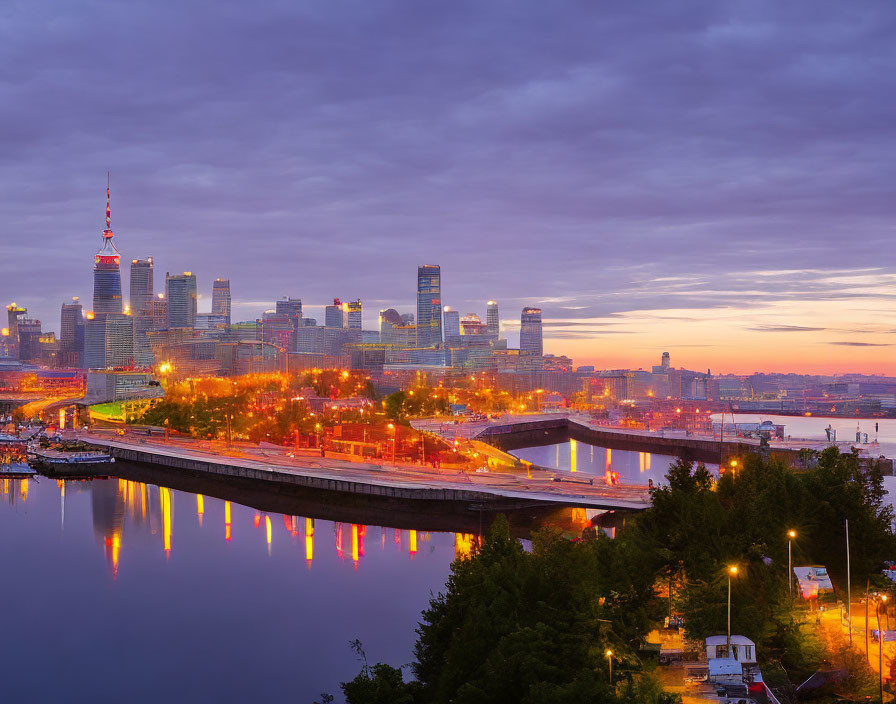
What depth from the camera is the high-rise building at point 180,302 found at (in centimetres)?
18312

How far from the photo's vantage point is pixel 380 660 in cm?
2130

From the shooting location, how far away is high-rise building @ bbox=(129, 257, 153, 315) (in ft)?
604

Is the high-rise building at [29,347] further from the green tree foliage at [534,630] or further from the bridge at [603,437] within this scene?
the green tree foliage at [534,630]

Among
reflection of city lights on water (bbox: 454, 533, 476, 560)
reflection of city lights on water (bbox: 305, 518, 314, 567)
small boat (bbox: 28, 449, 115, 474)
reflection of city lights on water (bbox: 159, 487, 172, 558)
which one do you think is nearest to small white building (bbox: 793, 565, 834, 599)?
reflection of city lights on water (bbox: 454, 533, 476, 560)

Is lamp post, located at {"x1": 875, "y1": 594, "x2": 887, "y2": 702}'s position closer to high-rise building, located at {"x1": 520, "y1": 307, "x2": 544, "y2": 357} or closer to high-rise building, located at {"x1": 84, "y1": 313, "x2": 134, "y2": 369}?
high-rise building, located at {"x1": 84, "y1": 313, "x2": 134, "y2": 369}

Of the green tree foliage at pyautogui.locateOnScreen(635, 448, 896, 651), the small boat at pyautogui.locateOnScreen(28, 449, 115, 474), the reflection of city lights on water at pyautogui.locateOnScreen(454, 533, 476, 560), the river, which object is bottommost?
the river

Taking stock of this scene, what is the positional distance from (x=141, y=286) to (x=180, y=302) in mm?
10858

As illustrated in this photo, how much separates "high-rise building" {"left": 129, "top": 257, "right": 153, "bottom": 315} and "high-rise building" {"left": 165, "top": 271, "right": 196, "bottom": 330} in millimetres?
4596

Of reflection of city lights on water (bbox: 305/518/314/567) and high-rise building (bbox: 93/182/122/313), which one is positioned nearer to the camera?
reflection of city lights on water (bbox: 305/518/314/567)

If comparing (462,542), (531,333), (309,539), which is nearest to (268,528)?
(309,539)

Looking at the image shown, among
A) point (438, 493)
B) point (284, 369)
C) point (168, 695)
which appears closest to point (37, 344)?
point (284, 369)

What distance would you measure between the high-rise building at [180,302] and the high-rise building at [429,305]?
4833 centimetres

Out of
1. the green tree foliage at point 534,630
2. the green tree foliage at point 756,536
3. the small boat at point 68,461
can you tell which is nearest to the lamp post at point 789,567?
the green tree foliage at point 756,536

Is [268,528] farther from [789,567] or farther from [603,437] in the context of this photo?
[603,437]
